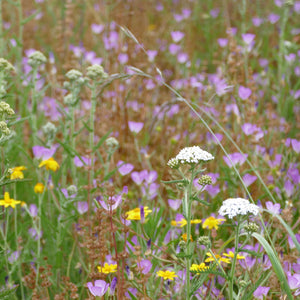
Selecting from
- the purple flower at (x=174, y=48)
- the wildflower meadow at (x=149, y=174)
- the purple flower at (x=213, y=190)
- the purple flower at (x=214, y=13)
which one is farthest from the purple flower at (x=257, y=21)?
the purple flower at (x=213, y=190)

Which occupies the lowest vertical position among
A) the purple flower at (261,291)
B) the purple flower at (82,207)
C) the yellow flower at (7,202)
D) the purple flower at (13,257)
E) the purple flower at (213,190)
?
the purple flower at (13,257)

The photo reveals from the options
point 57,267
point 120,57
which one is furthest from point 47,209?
point 120,57

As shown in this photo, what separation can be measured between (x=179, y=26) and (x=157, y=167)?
211 cm

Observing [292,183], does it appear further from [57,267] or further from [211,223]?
[57,267]

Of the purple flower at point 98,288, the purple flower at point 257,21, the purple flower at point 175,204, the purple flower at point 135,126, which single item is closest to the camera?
the purple flower at point 98,288

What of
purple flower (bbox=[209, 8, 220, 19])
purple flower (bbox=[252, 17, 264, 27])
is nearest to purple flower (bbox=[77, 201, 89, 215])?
purple flower (bbox=[252, 17, 264, 27])

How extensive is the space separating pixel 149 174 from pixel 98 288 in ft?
2.95

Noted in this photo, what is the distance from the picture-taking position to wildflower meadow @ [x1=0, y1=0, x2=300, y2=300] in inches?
60.7

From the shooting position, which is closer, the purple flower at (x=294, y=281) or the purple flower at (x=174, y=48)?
the purple flower at (x=294, y=281)

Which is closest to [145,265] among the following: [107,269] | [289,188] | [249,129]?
[107,269]

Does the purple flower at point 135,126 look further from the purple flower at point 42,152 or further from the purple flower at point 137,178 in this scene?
the purple flower at point 42,152

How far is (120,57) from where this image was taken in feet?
11.6

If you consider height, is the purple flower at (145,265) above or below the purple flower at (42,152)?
below

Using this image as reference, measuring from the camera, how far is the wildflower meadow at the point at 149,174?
1.54 meters
